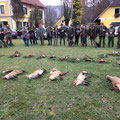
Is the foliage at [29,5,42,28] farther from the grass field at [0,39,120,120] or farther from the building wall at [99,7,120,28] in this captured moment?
the grass field at [0,39,120,120]

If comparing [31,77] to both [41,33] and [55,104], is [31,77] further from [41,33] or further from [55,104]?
[41,33]

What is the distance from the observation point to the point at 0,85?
4.79 metres

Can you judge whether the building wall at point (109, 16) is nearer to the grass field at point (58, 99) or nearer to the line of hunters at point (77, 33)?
the line of hunters at point (77, 33)

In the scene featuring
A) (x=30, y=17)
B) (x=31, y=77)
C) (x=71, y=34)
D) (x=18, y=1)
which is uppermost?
(x=18, y=1)

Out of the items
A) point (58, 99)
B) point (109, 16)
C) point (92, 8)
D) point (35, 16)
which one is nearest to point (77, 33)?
point (58, 99)

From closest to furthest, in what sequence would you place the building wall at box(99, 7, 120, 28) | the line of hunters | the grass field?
the grass field
the line of hunters
the building wall at box(99, 7, 120, 28)

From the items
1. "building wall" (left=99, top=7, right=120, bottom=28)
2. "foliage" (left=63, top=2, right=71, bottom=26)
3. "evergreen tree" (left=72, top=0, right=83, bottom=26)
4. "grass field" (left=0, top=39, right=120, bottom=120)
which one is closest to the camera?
"grass field" (left=0, top=39, right=120, bottom=120)

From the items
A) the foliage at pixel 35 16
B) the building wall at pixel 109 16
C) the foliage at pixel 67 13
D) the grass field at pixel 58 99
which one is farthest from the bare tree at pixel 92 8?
the grass field at pixel 58 99

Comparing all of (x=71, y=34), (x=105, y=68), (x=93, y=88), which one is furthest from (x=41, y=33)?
(x=93, y=88)

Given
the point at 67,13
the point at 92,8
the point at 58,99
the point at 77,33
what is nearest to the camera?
the point at 58,99

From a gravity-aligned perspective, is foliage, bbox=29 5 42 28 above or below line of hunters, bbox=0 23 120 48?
above

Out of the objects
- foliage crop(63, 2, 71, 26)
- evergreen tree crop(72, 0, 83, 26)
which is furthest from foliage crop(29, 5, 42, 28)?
evergreen tree crop(72, 0, 83, 26)

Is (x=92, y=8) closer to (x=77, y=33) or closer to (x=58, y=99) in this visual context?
(x=77, y=33)

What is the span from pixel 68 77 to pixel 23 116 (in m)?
2.48
